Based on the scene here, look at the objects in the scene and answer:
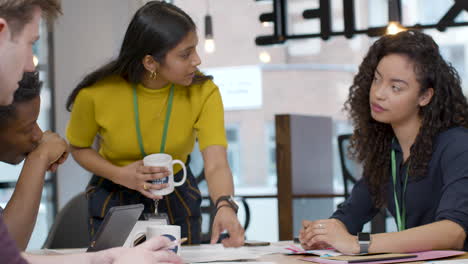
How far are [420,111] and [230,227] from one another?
76 centimetres

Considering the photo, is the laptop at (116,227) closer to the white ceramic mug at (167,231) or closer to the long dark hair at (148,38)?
the white ceramic mug at (167,231)

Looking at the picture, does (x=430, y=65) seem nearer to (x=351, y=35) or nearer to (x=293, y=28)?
(x=351, y=35)

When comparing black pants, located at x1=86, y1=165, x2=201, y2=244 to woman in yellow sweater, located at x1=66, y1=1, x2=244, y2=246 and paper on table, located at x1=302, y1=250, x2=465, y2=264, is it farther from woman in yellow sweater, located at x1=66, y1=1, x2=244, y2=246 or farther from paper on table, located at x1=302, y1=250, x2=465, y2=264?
paper on table, located at x1=302, y1=250, x2=465, y2=264

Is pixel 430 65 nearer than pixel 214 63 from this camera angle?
Yes

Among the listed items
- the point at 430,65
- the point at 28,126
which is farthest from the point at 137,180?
the point at 430,65

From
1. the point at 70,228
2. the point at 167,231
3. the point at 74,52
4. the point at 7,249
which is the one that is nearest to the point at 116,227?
the point at 167,231

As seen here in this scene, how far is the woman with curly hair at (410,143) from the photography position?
1832 mm

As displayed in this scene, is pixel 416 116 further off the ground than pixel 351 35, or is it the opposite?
pixel 351 35

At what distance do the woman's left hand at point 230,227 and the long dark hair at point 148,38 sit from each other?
0.53 m

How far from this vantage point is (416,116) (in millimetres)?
2027

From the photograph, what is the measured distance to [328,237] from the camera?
5.66ft

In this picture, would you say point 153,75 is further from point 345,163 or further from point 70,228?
point 345,163

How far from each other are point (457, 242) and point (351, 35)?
8.33 feet

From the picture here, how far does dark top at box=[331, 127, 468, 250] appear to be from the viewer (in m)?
1.76
